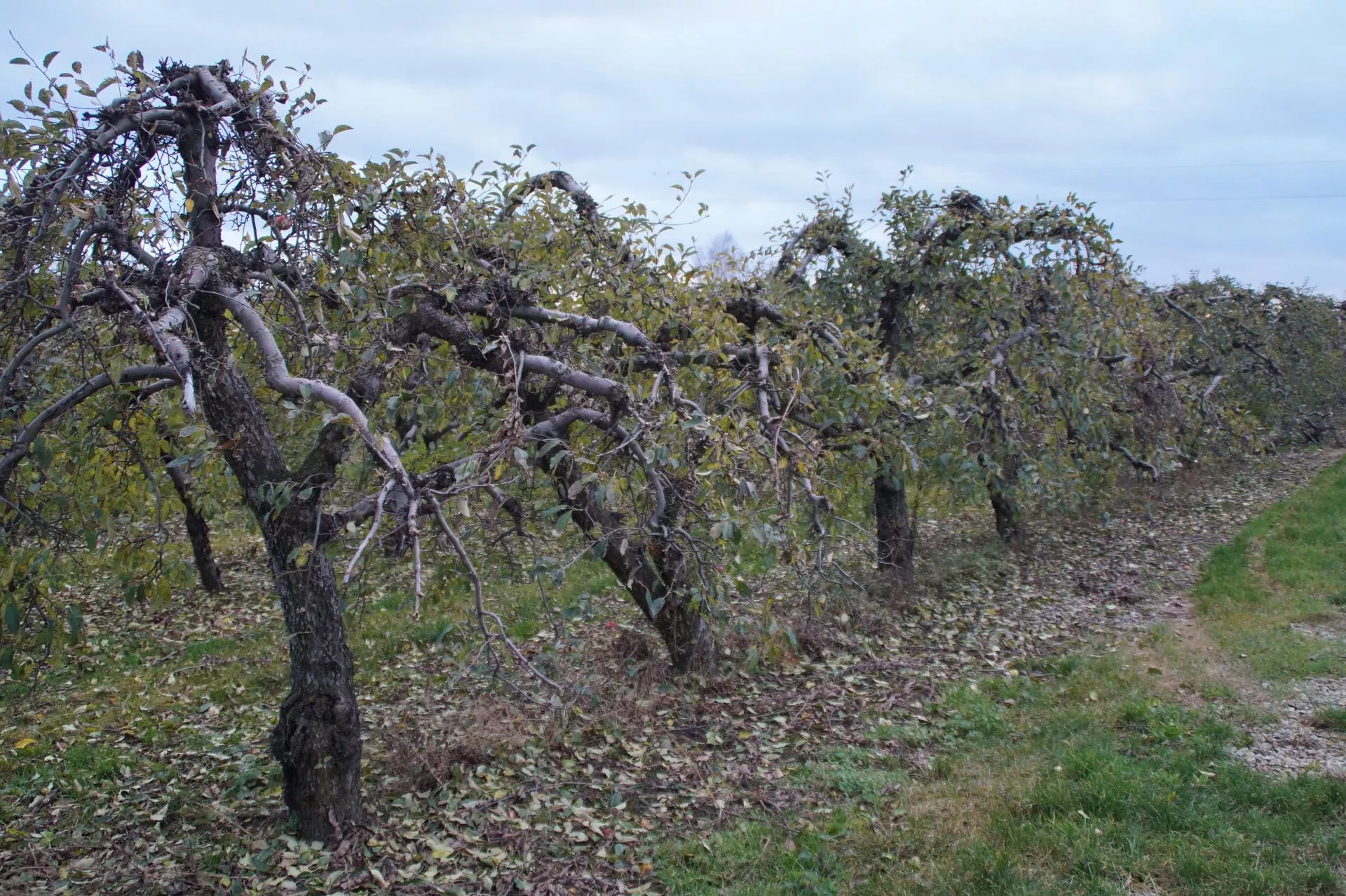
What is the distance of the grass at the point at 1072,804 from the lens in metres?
3.53

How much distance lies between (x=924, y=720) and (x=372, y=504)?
364cm

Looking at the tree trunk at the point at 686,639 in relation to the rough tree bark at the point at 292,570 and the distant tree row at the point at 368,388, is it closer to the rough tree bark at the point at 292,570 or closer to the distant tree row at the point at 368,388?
the distant tree row at the point at 368,388

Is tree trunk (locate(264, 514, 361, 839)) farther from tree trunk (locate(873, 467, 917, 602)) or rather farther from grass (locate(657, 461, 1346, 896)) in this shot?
tree trunk (locate(873, 467, 917, 602))

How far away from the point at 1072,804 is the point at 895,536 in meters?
4.43

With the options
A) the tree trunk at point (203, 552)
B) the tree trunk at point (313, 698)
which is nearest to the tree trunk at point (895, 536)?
the tree trunk at point (313, 698)

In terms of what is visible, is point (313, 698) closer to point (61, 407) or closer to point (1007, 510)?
point (61, 407)

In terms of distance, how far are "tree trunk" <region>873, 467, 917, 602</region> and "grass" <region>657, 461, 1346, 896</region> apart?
2.01 meters

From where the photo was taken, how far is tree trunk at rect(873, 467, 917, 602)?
26.3ft

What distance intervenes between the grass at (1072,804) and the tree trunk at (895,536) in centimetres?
201

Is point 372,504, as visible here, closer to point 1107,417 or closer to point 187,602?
point 187,602

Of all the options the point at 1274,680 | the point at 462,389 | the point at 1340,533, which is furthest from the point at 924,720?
the point at 1340,533

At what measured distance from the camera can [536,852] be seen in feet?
13.1

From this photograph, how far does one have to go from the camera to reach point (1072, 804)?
399cm

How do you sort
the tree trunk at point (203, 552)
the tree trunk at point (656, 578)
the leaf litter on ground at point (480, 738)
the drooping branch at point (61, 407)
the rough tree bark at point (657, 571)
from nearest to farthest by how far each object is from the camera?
the drooping branch at point (61, 407) < the leaf litter on ground at point (480, 738) < the rough tree bark at point (657, 571) < the tree trunk at point (656, 578) < the tree trunk at point (203, 552)
